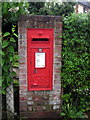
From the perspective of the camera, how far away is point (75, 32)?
2805 mm

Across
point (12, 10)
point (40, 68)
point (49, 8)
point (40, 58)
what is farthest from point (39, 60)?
point (49, 8)

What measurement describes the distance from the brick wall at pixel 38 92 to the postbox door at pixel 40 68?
0.37 feet

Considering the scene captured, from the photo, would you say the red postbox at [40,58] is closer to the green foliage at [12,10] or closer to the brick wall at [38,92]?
the brick wall at [38,92]

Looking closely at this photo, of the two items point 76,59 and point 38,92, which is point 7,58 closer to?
point 38,92

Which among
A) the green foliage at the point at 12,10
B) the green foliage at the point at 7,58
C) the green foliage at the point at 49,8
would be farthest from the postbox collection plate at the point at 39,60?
the green foliage at the point at 49,8

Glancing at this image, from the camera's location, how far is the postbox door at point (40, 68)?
2.80 m

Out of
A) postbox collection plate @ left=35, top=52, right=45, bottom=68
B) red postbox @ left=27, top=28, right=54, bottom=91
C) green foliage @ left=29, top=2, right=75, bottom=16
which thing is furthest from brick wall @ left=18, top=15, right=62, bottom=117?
green foliage @ left=29, top=2, right=75, bottom=16

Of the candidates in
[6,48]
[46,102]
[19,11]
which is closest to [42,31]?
[19,11]

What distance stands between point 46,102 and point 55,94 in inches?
9.5

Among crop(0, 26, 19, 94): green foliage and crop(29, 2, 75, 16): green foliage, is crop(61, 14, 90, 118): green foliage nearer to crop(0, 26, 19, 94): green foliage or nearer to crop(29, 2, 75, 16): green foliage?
crop(0, 26, 19, 94): green foliage

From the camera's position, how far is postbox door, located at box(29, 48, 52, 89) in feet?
9.18

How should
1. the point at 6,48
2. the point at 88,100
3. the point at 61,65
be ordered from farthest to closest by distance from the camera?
the point at 88,100, the point at 61,65, the point at 6,48

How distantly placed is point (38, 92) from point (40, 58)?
0.68 metres

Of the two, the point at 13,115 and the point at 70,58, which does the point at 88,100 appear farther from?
the point at 13,115
